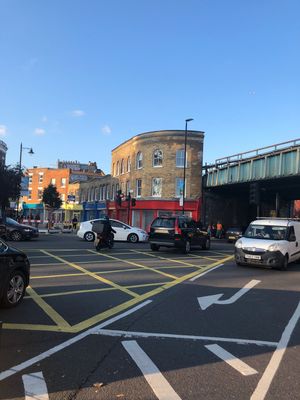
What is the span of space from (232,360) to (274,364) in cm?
48

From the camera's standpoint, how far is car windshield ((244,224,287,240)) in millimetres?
15820

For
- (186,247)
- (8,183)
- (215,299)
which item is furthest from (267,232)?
(8,183)

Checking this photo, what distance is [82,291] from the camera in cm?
963

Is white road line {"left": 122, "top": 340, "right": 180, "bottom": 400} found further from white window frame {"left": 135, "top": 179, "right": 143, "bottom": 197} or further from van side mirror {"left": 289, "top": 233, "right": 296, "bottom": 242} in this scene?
white window frame {"left": 135, "top": 179, "right": 143, "bottom": 197}

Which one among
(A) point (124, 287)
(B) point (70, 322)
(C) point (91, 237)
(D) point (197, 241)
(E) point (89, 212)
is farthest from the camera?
(E) point (89, 212)

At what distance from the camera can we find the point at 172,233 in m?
20.6

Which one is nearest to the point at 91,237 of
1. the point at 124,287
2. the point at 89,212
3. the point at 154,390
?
the point at 124,287

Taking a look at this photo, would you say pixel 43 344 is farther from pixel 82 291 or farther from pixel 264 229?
pixel 264 229

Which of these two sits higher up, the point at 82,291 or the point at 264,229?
the point at 264,229

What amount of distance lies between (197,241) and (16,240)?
34.4 ft

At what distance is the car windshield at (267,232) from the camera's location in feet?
51.9

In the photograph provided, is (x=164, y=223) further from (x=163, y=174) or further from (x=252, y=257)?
(x=163, y=174)

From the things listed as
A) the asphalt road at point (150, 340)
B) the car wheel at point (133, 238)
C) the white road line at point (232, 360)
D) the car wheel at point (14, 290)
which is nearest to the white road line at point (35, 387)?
the asphalt road at point (150, 340)

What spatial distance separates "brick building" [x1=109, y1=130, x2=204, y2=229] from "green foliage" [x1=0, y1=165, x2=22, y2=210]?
11.5 m
